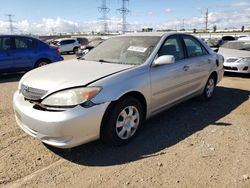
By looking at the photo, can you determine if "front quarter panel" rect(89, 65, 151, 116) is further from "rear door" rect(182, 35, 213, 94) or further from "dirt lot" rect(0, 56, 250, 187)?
"rear door" rect(182, 35, 213, 94)

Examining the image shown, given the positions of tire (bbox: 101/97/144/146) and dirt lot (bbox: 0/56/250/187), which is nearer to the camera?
dirt lot (bbox: 0/56/250/187)

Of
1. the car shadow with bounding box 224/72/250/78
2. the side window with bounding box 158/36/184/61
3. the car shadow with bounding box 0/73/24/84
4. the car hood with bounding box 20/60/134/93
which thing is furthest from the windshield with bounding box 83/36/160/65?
the car shadow with bounding box 224/72/250/78

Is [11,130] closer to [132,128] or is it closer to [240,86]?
[132,128]

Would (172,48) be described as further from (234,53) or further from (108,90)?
(234,53)

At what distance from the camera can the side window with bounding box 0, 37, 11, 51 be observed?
908cm

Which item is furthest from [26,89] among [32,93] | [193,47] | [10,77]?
[10,77]

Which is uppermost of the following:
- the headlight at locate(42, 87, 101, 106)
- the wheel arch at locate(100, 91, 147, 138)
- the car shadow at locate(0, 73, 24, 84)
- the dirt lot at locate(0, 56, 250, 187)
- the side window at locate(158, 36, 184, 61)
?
the side window at locate(158, 36, 184, 61)

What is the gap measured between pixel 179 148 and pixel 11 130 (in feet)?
8.87

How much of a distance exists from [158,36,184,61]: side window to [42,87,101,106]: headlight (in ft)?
5.24

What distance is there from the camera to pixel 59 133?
3.13 metres

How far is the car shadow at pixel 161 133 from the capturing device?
354 centimetres

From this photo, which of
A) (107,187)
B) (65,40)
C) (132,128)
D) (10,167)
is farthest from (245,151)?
(65,40)

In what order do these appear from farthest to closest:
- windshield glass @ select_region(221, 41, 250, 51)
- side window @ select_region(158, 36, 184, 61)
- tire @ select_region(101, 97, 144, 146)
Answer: windshield glass @ select_region(221, 41, 250, 51), side window @ select_region(158, 36, 184, 61), tire @ select_region(101, 97, 144, 146)

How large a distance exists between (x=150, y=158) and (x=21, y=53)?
748cm
